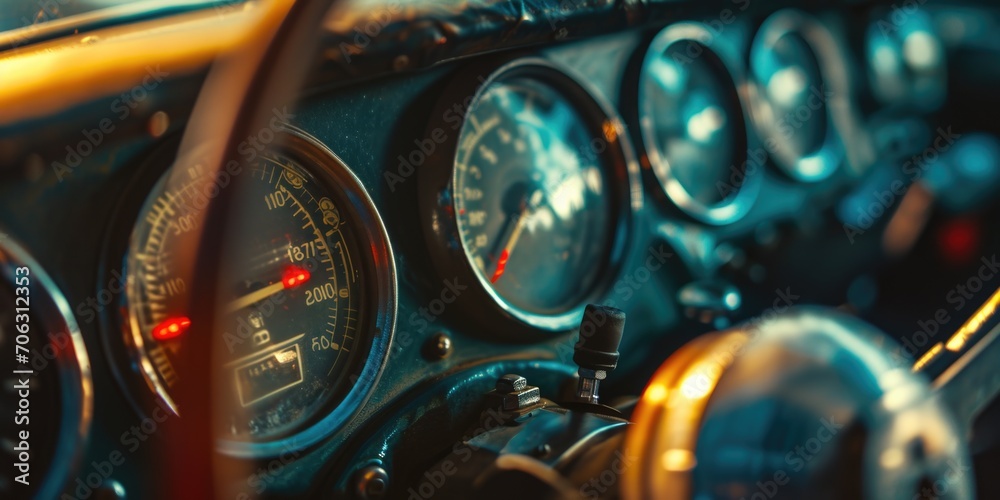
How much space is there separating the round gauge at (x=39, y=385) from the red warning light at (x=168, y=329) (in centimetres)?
11

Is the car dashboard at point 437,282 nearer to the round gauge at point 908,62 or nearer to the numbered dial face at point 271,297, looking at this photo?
the numbered dial face at point 271,297

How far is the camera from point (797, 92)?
9.00ft

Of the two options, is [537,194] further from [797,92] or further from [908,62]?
[908,62]

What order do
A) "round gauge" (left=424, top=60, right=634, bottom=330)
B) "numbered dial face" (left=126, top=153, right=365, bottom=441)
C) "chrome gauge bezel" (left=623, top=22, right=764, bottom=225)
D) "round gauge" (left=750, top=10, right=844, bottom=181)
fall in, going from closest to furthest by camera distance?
"numbered dial face" (left=126, top=153, right=365, bottom=441) → "round gauge" (left=424, top=60, right=634, bottom=330) → "chrome gauge bezel" (left=623, top=22, right=764, bottom=225) → "round gauge" (left=750, top=10, right=844, bottom=181)

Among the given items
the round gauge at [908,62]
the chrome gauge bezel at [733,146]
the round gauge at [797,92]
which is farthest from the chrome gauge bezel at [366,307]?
the round gauge at [908,62]

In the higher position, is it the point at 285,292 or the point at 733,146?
the point at 733,146

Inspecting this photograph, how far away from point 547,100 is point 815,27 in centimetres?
120

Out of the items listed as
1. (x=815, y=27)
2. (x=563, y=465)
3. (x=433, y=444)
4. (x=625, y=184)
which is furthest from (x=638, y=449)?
(x=815, y=27)

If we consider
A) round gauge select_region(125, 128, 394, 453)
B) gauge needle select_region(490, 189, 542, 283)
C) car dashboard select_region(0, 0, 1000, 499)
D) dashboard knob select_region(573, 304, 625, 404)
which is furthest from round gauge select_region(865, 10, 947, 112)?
round gauge select_region(125, 128, 394, 453)

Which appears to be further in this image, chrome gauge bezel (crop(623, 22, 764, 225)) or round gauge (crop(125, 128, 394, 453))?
chrome gauge bezel (crop(623, 22, 764, 225))

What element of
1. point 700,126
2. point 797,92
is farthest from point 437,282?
point 797,92

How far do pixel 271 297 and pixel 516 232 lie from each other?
1.75 ft

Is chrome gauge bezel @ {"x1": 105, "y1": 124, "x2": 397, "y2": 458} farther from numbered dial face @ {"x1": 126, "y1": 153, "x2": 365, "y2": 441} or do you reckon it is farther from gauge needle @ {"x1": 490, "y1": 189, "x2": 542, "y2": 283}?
gauge needle @ {"x1": 490, "y1": 189, "x2": 542, "y2": 283}

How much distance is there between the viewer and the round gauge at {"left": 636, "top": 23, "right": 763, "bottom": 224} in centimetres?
223
